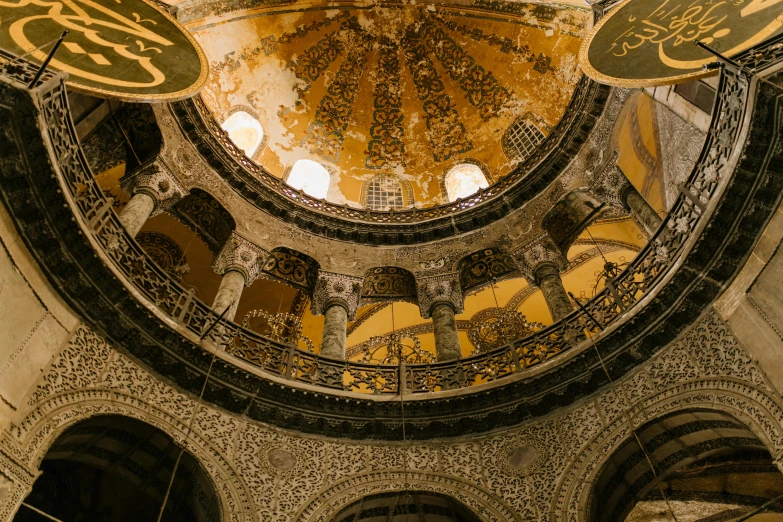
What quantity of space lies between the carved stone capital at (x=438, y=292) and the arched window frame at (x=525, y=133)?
4082mm

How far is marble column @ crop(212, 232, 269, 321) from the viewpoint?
32.6 feet

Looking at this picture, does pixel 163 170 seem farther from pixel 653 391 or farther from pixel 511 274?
pixel 653 391

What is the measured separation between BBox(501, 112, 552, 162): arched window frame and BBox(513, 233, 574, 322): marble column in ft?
10.9

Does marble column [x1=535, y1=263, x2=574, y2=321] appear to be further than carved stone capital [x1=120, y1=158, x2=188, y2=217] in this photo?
No

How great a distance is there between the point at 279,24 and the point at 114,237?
9238mm


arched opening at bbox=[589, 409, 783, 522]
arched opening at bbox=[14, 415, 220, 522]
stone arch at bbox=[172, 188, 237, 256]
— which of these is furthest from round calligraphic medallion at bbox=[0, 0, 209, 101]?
arched opening at bbox=[589, 409, 783, 522]

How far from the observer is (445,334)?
10.1 m

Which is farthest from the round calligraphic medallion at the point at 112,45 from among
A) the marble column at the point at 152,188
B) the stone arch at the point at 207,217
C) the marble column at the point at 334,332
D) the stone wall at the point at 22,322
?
the marble column at the point at 334,332

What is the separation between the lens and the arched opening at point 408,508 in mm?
6742

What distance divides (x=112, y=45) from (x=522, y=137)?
9.13 m

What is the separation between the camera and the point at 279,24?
14.9 meters

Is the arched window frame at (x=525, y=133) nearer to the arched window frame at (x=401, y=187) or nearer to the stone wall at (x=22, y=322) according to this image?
the arched window frame at (x=401, y=187)

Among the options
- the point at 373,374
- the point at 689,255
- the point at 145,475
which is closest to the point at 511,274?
the point at 373,374

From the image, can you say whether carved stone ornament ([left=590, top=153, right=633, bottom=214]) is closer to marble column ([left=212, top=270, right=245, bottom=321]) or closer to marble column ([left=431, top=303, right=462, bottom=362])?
marble column ([left=431, top=303, right=462, bottom=362])
